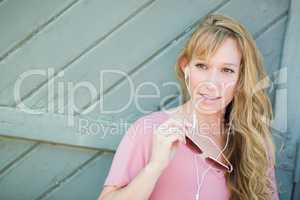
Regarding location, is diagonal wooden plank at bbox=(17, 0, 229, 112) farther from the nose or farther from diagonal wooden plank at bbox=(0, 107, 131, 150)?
the nose

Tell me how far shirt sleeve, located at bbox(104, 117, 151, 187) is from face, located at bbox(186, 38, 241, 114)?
0.77ft

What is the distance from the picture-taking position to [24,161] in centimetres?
197

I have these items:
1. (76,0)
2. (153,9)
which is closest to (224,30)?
(153,9)

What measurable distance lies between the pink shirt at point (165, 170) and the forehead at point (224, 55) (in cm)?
25

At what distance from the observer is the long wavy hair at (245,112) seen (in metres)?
1.57

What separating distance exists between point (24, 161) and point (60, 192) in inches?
8.0

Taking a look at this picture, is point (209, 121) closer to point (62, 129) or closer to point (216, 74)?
point (216, 74)

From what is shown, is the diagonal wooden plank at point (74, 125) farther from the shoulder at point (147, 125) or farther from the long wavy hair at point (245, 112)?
the shoulder at point (147, 125)

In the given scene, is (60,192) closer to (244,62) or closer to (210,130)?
(210,130)

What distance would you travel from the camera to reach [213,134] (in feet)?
5.68

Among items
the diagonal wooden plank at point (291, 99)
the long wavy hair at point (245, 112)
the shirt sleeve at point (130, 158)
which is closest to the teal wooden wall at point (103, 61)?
the diagonal wooden plank at point (291, 99)

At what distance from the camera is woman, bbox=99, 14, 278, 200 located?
5.07 feet

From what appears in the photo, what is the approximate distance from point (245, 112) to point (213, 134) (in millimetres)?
144

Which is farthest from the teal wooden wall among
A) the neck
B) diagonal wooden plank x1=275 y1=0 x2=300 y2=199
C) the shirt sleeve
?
the shirt sleeve
